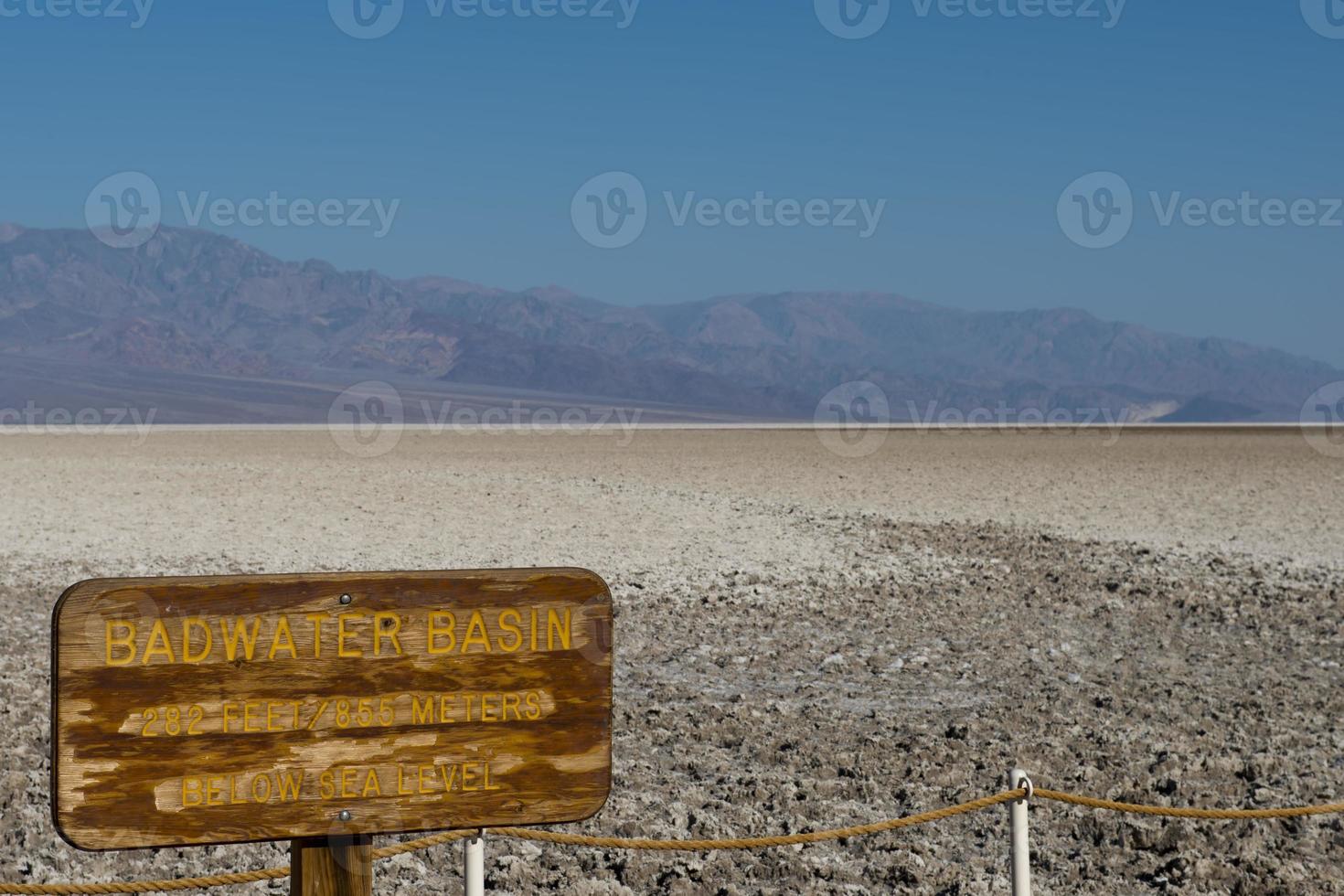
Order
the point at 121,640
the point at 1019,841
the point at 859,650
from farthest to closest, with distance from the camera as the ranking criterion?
the point at 859,650, the point at 1019,841, the point at 121,640

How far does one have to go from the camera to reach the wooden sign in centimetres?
288

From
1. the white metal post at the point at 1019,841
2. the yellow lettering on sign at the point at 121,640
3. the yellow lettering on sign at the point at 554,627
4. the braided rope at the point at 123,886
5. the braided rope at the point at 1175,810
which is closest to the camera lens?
the yellow lettering on sign at the point at 121,640

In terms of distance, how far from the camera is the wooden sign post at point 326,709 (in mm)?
2885

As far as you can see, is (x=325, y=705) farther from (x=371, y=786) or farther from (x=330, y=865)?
(x=330, y=865)

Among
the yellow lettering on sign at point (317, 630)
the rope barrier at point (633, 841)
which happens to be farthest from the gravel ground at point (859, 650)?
the yellow lettering on sign at point (317, 630)

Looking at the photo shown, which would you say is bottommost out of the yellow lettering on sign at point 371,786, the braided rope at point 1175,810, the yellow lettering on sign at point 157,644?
the braided rope at point 1175,810

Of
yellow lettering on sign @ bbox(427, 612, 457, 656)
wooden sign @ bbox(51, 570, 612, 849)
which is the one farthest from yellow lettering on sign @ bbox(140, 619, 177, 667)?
yellow lettering on sign @ bbox(427, 612, 457, 656)

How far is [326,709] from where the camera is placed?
2.99 meters

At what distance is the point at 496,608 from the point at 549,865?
2.53 meters

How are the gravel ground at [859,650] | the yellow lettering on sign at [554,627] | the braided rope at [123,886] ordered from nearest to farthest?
the yellow lettering on sign at [554,627] → the braided rope at [123,886] → the gravel ground at [859,650]

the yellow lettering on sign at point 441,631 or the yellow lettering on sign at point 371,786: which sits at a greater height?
the yellow lettering on sign at point 441,631

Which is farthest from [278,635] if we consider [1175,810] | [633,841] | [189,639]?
[1175,810]

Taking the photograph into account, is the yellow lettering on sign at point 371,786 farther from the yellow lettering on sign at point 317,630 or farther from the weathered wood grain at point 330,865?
the yellow lettering on sign at point 317,630

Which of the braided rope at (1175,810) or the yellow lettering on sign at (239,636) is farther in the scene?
the braided rope at (1175,810)
